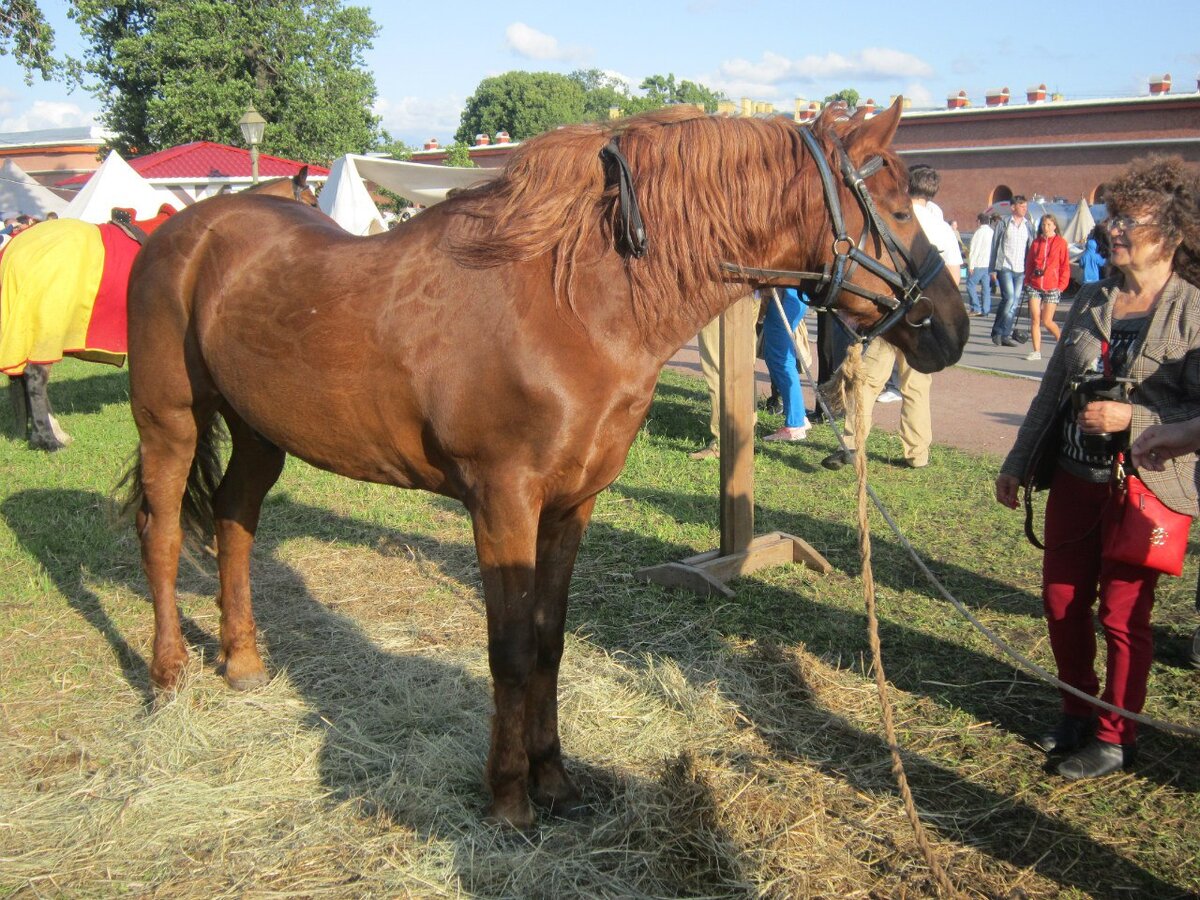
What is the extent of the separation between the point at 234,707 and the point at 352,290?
188 centimetres

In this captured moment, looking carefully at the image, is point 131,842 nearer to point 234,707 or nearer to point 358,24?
point 234,707

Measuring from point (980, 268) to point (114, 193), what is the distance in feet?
47.3

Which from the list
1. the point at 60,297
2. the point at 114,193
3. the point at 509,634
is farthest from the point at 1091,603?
the point at 114,193

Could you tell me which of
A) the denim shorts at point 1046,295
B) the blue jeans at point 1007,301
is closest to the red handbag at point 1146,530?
the denim shorts at point 1046,295

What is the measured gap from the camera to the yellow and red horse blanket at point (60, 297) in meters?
7.21

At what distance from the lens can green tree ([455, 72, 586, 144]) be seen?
7350 centimetres

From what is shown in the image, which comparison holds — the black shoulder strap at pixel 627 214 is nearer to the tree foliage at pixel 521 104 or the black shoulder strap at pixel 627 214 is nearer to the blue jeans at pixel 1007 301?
the blue jeans at pixel 1007 301

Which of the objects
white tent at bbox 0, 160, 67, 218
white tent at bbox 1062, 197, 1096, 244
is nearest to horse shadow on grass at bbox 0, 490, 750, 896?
white tent at bbox 1062, 197, 1096, 244

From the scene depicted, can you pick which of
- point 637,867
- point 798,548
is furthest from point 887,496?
point 637,867

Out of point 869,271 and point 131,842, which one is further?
point 131,842

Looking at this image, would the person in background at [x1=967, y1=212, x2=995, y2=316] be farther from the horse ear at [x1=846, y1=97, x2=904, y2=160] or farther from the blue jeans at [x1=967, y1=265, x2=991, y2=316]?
the horse ear at [x1=846, y1=97, x2=904, y2=160]

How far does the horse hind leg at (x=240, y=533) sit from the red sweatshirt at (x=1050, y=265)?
470 inches

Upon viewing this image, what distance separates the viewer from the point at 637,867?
277cm

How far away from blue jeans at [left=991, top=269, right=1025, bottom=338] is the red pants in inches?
454
